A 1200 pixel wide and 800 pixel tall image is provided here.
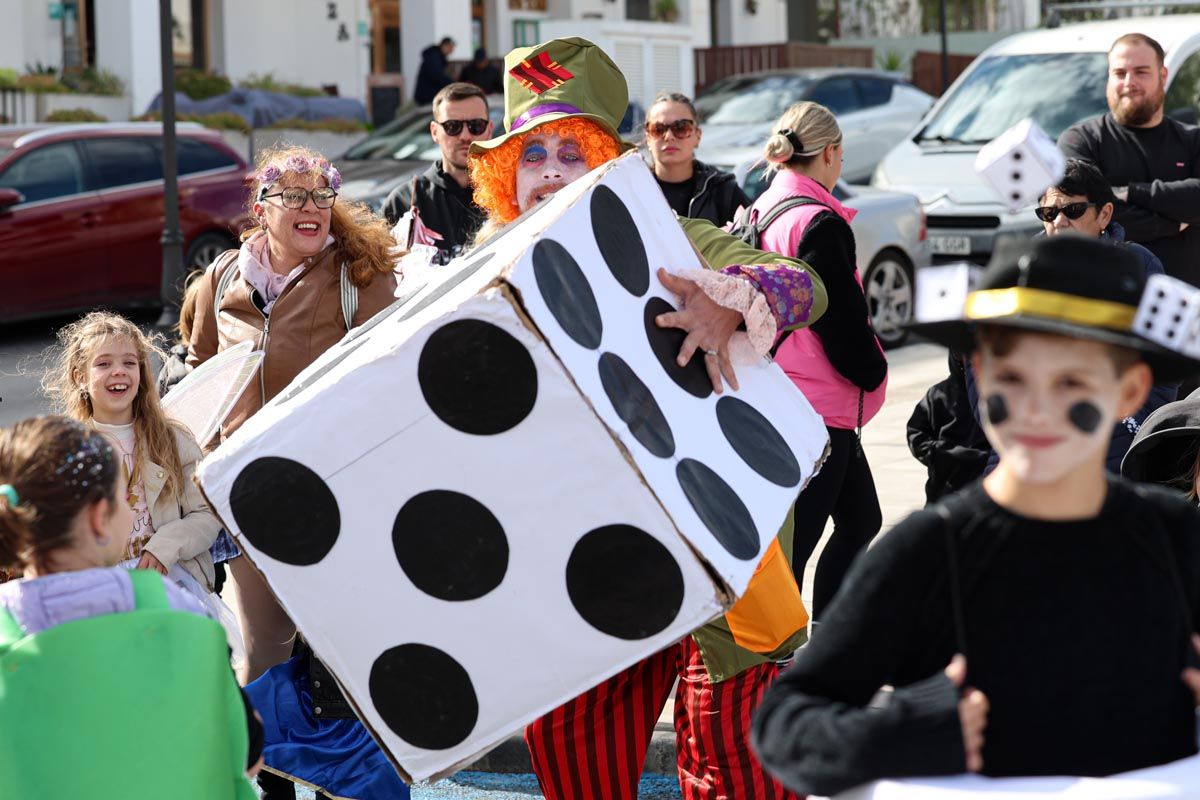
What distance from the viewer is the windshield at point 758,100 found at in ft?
52.6

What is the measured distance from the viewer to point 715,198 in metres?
6.36

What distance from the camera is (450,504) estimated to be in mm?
Answer: 2689

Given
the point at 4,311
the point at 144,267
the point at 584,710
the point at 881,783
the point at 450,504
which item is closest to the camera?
the point at 881,783

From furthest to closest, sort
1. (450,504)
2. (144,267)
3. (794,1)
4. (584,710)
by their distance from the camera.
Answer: (794,1) → (144,267) → (584,710) → (450,504)

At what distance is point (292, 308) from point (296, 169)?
0.42 m

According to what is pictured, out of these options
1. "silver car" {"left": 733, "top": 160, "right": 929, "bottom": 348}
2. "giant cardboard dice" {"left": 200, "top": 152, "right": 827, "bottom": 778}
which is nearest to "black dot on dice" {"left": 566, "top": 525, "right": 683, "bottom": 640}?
"giant cardboard dice" {"left": 200, "top": 152, "right": 827, "bottom": 778}

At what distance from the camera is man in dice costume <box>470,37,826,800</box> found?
3.34 meters

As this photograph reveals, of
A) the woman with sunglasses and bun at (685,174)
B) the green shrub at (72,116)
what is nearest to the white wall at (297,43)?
the green shrub at (72,116)

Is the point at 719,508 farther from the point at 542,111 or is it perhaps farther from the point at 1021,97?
the point at 1021,97

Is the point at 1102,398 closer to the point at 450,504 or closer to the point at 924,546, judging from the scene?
the point at 924,546

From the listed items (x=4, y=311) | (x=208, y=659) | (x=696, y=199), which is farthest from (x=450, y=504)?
(x=4, y=311)

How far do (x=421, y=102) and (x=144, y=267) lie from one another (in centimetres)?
787

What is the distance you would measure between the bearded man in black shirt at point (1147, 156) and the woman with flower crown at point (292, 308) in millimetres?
3199

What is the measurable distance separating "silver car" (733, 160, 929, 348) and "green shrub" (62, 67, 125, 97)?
33.6 feet
